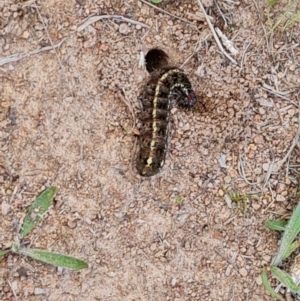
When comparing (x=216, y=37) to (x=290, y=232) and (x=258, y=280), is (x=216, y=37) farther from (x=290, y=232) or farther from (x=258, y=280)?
(x=258, y=280)

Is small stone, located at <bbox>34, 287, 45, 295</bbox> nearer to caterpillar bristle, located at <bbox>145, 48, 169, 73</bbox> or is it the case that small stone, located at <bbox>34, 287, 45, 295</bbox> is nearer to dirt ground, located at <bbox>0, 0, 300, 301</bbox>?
dirt ground, located at <bbox>0, 0, 300, 301</bbox>

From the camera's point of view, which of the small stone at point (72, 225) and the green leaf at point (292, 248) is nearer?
the small stone at point (72, 225)

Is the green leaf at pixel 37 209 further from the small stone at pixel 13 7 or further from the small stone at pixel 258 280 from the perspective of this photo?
the small stone at pixel 258 280

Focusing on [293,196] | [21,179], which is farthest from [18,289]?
[293,196]

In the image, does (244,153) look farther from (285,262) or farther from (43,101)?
(43,101)

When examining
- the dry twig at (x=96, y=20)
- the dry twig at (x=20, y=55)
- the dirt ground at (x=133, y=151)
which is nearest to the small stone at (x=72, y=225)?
the dirt ground at (x=133, y=151)
